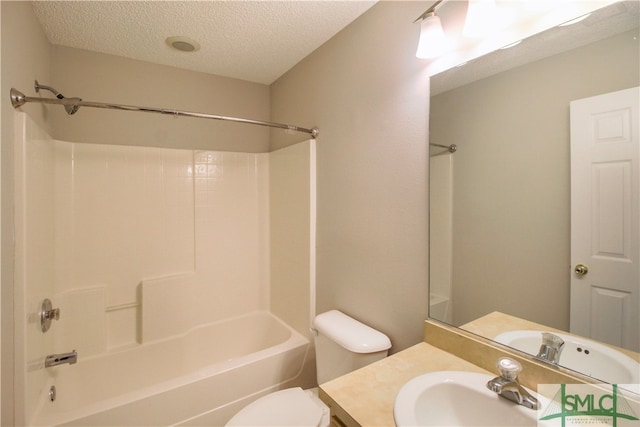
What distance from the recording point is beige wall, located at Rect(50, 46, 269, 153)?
1874 millimetres

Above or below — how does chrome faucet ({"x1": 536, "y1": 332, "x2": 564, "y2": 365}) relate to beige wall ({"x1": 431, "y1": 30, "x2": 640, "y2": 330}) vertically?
below

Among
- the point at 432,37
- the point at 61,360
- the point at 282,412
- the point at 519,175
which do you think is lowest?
the point at 282,412

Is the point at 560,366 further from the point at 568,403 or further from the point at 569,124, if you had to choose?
the point at 569,124

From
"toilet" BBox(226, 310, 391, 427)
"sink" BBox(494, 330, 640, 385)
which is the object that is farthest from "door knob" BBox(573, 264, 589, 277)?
"toilet" BBox(226, 310, 391, 427)

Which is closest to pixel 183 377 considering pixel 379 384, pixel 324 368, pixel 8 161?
pixel 324 368

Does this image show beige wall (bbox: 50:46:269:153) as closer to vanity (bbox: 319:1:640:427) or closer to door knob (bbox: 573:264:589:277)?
vanity (bbox: 319:1:640:427)

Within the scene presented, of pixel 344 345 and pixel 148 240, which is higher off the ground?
pixel 148 240

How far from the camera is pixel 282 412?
129 cm

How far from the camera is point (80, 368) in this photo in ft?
5.88

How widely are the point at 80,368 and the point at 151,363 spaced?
40cm

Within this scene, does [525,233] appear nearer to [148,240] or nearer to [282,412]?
[282,412]

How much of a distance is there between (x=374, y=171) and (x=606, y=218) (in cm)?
87

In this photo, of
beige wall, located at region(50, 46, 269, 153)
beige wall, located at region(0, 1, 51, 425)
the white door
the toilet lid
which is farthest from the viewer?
beige wall, located at region(50, 46, 269, 153)

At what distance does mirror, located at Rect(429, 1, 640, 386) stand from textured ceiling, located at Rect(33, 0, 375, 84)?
0.83 metres
